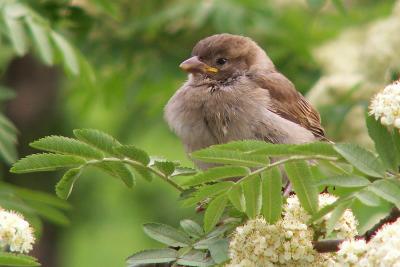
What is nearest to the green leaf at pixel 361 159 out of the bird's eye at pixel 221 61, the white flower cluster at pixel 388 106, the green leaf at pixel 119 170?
the white flower cluster at pixel 388 106

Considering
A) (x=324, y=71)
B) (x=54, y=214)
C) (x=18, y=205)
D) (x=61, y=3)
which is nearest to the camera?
(x=18, y=205)

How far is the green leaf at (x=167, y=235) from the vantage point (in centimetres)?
346

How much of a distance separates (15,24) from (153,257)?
6.83ft

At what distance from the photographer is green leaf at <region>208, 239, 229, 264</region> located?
323 cm

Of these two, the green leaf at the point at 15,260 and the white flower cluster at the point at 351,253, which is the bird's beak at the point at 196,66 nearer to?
the green leaf at the point at 15,260

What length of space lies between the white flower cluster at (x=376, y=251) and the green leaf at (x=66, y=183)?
1.03 metres

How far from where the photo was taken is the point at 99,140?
3.29 m

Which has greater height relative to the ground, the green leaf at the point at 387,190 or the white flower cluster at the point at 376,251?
the green leaf at the point at 387,190

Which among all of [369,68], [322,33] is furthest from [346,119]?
[322,33]

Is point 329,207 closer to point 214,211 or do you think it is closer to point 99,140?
point 214,211

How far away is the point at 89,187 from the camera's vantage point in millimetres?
8586

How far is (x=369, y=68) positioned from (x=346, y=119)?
1.59ft

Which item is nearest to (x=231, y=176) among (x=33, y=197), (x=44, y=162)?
(x=44, y=162)

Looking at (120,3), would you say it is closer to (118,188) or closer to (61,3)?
(61,3)
